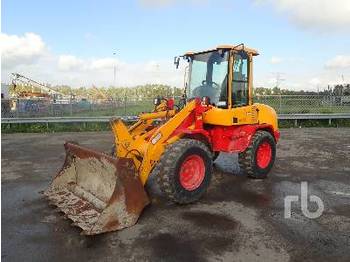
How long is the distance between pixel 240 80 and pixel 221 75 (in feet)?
1.60

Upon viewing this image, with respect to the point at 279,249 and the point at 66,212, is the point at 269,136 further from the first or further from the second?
the point at 66,212

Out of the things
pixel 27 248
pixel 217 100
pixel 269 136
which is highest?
pixel 217 100

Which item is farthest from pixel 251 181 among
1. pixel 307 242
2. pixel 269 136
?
pixel 307 242

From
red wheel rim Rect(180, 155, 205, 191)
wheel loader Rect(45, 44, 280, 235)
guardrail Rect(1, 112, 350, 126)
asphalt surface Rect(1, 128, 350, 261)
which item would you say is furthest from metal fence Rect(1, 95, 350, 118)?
red wheel rim Rect(180, 155, 205, 191)

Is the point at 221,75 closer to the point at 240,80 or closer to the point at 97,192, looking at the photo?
the point at 240,80

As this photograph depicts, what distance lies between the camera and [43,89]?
51469 mm

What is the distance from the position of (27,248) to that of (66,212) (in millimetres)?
989

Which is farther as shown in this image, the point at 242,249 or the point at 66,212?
the point at 66,212

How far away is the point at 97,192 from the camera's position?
6.34 meters

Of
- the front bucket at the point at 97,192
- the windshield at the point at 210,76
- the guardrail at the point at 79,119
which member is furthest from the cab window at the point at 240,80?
the guardrail at the point at 79,119

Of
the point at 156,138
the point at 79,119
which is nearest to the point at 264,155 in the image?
the point at 156,138

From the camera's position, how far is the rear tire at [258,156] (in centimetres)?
816

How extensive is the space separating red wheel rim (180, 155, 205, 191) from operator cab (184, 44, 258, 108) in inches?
59.5

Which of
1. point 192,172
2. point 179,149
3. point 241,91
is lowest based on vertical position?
point 192,172
